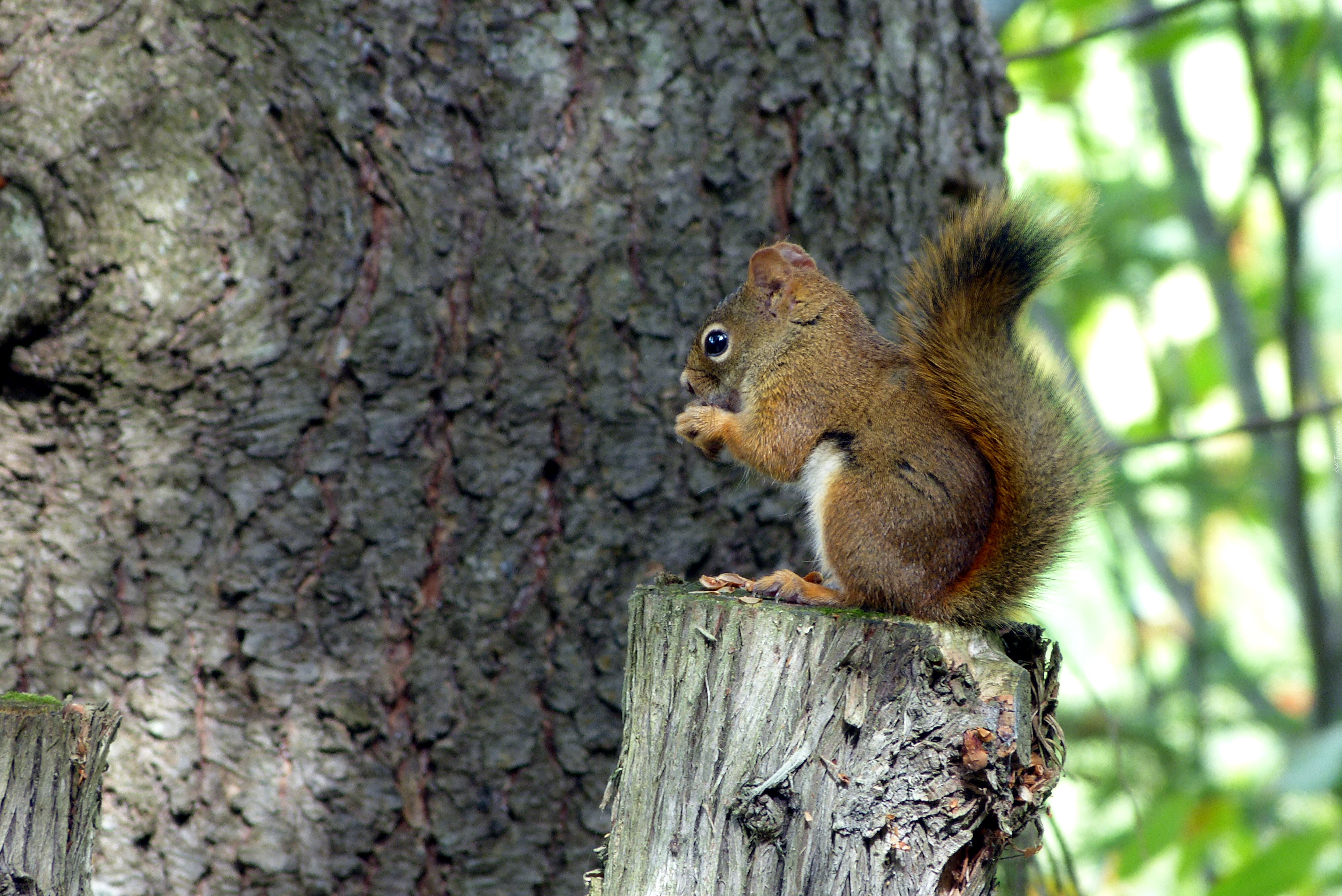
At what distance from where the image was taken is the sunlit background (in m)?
2.38

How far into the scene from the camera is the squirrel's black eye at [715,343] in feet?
6.05

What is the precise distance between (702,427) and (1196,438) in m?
1.19

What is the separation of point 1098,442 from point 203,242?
1516mm

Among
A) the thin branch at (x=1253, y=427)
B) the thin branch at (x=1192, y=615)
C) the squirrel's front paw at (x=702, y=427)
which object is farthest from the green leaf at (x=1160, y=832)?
the squirrel's front paw at (x=702, y=427)

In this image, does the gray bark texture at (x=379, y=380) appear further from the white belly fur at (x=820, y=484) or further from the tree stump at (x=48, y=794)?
the tree stump at (x=48, y=794)

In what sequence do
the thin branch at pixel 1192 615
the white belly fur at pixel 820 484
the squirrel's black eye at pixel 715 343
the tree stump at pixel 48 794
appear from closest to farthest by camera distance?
the tree stump at pixel 48 794
the white belly fur at pixel 820 484
the squirrel's black eye at pixel 715 343
the thin branch at pixel 1192 615

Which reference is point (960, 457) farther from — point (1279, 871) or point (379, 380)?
point (1279, 871)

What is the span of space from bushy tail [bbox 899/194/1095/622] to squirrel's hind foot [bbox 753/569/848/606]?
0.55 ft

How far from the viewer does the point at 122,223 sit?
5.63ft

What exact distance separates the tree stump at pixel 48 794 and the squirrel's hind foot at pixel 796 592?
883 mm

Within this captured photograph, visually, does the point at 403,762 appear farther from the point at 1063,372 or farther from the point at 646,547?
the point at 1063,372

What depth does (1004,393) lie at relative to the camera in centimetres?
146

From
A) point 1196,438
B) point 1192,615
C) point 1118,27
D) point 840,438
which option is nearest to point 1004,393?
point 840,438

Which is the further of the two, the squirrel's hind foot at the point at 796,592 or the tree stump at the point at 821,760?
the squirrel's hind foot at the point at 796,592
